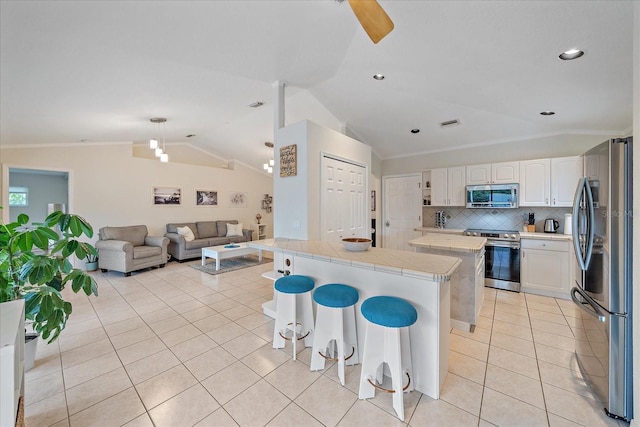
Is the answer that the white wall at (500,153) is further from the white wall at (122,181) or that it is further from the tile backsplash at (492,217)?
the white wall at (122,181)

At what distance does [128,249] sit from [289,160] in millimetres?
3814

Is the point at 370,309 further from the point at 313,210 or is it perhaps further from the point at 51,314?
the point at 51,314

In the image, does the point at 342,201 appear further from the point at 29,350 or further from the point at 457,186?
the point at 29,350

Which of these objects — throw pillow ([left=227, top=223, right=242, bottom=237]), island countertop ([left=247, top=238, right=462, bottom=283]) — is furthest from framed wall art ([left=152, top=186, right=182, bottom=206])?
island countertop ([left=247, top=238, right=462, bottom=283])

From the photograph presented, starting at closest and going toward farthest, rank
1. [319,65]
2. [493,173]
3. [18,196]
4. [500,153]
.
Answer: [319,65], [493,173], [500,153], [18,196]

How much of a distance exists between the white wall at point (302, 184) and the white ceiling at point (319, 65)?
759mm

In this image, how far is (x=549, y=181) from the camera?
150 inches

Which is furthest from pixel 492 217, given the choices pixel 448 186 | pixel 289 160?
pixel 289 160

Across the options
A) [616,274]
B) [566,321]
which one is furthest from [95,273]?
[566,321]

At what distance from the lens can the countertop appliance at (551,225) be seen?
3.89 metres

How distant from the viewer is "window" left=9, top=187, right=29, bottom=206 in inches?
291

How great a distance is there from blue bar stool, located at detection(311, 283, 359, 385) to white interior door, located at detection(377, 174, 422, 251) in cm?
369

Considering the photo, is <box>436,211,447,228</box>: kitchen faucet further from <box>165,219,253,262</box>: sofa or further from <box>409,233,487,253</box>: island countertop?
<box>165,219,253,262</box>: sofa

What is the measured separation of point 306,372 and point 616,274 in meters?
2.17
